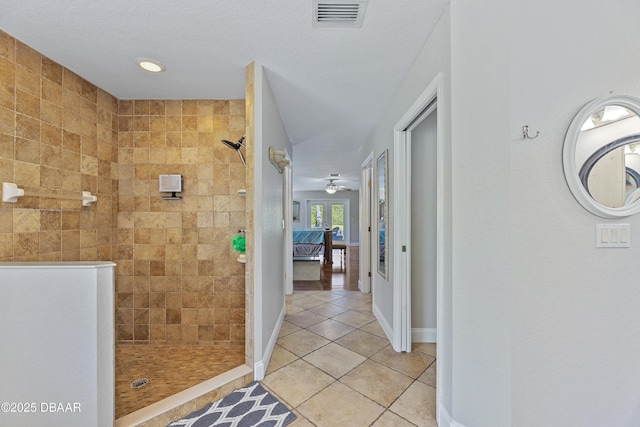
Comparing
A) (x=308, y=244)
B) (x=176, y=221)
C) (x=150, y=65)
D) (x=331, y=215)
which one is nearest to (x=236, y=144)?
(x=150, y=65)

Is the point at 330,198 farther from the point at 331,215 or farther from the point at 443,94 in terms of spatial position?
the point at 443,94

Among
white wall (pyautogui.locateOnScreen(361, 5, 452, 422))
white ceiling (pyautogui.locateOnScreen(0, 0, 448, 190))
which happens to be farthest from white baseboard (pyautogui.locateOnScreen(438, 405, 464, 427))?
white ceiling (pyautogui.locateOnScreen(0, 0, 448, 190))

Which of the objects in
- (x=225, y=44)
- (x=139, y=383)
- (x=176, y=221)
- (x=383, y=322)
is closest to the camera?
(x=225, y=44)

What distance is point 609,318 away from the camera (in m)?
1.11

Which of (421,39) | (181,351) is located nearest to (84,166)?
(181,351)

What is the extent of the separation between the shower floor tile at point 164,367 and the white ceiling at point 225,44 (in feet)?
7.73

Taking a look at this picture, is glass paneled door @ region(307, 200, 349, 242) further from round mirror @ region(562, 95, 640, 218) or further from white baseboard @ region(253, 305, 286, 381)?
round mirror @ region(562, 95, 640, 218)

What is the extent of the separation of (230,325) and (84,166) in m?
1.91

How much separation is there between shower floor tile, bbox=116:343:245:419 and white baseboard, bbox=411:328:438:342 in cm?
167

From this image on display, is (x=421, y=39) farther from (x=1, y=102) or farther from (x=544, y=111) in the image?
(x=1, y=102)

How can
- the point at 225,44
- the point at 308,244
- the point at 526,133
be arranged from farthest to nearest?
the point at 308,244, the point at 225,44, the point at 526,133

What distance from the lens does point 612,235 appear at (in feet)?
3.62

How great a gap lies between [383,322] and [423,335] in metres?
0.42

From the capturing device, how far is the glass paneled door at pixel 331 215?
11391 mm
